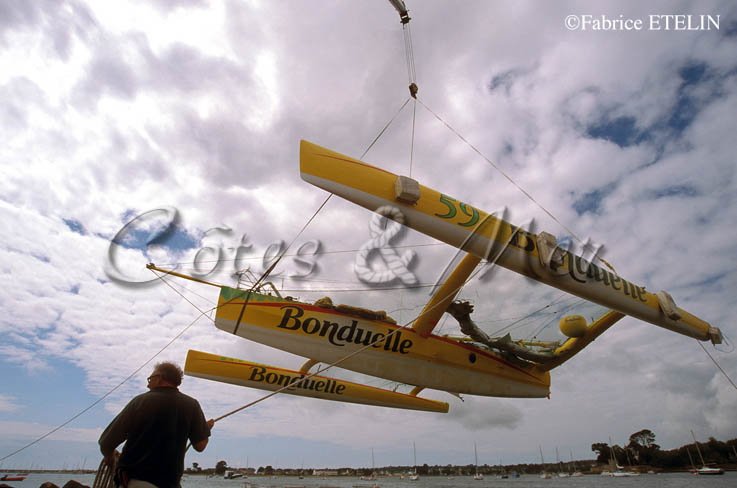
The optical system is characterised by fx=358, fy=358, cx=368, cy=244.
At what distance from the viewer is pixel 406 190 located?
4.96 meters

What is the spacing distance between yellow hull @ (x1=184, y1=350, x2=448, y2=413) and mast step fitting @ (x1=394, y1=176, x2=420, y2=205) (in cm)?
399

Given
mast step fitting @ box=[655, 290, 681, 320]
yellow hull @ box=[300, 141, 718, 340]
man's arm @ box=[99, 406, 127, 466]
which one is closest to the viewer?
man's arm @ box=[99, 406, 127, 466]

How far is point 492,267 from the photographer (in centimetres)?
587

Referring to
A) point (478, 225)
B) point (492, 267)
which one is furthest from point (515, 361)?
point (478, 225)

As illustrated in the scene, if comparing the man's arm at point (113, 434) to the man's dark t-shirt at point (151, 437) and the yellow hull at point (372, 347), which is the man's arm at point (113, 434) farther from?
the yellow hull at point (372, 347)

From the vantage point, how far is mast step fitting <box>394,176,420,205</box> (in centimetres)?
496

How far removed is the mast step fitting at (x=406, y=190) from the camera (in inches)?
195

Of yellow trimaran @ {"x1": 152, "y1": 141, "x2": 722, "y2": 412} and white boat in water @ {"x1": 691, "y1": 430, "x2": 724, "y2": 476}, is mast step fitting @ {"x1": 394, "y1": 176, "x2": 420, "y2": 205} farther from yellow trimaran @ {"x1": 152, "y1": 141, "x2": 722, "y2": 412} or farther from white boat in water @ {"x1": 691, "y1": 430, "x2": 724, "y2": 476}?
white boat in water @ {"x1": 691, "y1": 430, "x2": 724, "y2": 476}

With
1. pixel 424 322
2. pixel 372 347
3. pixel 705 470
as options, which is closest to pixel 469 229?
pixel 424 322

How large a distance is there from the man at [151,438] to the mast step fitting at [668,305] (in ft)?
26.2

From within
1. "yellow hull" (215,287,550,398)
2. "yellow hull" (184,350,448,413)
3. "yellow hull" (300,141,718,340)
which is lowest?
"yellow hull" (184,350,448,413)

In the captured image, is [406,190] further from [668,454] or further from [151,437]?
[668,454]

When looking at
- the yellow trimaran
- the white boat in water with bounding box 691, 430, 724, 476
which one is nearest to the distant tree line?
the white boat in water with bounding box 691, 430, 724, 476

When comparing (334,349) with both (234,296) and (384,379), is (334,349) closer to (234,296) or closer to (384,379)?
(384,379)
